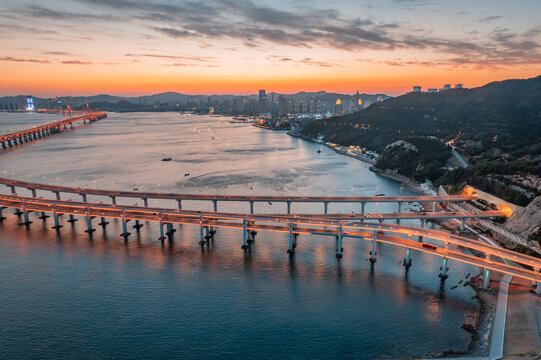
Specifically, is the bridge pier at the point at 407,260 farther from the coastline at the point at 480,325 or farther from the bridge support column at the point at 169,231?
the bridge support column at the point at 169,231

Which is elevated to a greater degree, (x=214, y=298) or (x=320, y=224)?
(x=320, y=224)

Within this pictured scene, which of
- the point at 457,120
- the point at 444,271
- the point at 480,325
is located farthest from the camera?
the point at 457,120

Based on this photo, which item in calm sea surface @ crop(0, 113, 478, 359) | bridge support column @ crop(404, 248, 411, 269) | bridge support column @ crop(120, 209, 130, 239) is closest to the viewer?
calm sea surface @ crop(0, 113, 478, 359)

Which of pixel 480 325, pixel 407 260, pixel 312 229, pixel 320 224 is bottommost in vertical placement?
pixel 480 325

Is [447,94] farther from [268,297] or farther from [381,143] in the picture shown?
[268,297]

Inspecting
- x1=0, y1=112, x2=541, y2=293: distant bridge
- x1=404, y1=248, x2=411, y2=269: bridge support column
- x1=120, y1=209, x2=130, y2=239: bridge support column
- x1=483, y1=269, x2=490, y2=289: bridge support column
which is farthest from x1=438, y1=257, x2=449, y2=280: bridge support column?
x1=120, y1=209, x2=130, y2=239: bridge support column

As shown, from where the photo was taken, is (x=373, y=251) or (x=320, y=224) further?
Answer: (x=320, y=224)

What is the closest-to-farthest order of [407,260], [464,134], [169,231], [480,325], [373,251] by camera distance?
1. [480,325]
2. [407,260]
3. [373,251]
4. [169,231]
5. [464,134]

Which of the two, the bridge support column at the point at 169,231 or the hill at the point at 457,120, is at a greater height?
the hill at the point at 457,120

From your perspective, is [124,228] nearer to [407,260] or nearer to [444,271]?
[407,260]

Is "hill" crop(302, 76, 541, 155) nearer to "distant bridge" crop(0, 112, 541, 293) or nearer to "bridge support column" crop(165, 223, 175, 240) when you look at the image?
"distant bridge" crop(0, 112, 541, 293)

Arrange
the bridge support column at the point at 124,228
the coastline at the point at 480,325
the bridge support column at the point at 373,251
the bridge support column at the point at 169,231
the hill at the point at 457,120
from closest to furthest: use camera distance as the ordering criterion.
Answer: the coastline at the point at 480,325
the bridge support column at the point at 373,251
the bridge support column at the point at 124,228
the bridge support column at the point at 169,231
the hill at the point at 457,120

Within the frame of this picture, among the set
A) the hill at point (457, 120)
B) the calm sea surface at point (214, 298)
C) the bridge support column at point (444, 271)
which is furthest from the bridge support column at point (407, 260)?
the hill at point (457, 120)

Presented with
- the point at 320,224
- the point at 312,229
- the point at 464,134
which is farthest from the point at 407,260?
the point at 464,134
